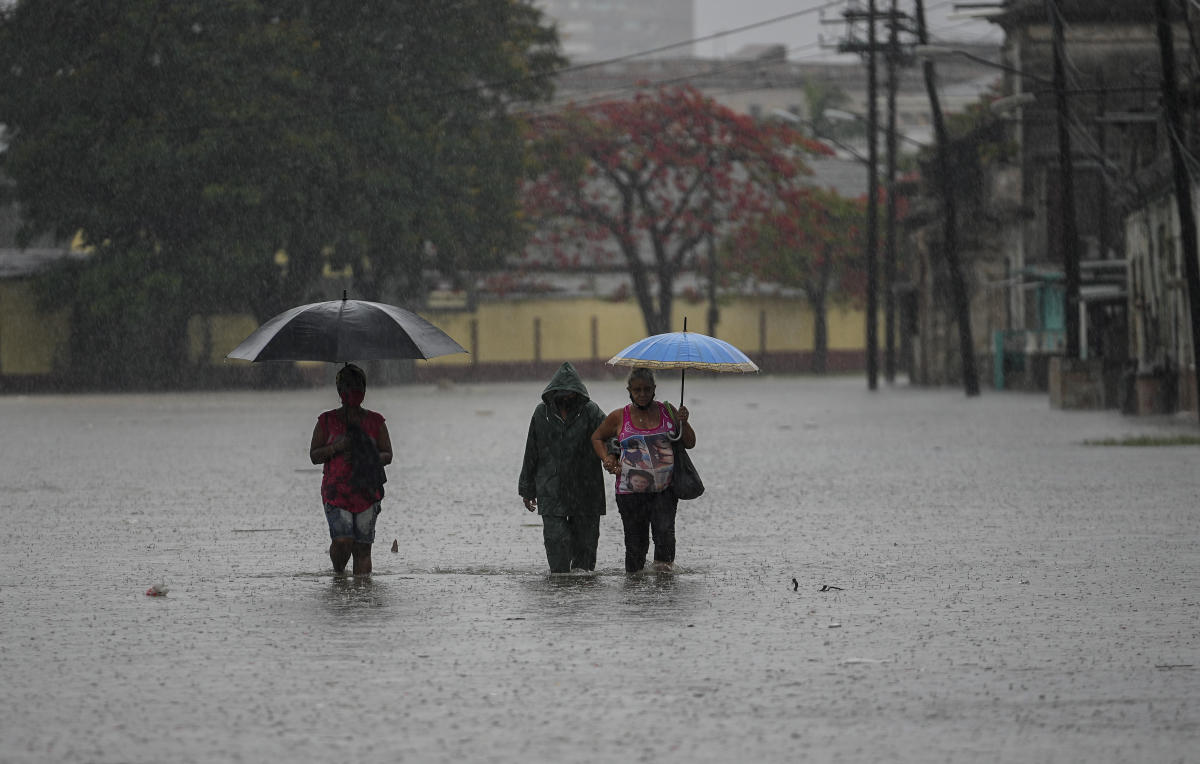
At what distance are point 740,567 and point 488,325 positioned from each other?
59.3 metres

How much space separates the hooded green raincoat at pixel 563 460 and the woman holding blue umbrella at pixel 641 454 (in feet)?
0.45

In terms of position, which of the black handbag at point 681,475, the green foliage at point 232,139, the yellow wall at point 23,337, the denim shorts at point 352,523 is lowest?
the denim shorts at point 352,523

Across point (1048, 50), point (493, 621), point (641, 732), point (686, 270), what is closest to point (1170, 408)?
point (1048, 50)

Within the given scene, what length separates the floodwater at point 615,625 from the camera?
7.18 m

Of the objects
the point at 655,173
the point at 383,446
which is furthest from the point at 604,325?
the point at 383,446

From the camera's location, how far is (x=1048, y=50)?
47812 millimetres

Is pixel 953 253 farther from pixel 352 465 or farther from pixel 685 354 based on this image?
pixel 352 465

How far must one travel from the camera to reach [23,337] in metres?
54.2

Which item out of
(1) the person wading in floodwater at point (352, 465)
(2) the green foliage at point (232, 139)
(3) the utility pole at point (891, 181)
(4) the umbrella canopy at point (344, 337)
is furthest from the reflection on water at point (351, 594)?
(3) the utility pole at point (891, 181)

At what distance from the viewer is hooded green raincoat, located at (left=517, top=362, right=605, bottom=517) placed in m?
11.8

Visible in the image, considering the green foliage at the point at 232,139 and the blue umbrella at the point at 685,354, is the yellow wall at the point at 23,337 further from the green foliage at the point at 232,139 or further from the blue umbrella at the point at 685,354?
the blue umbrella at the point at 685,354

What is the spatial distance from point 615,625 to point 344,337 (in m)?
2.66

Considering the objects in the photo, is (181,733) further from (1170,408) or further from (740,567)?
(1170,408)

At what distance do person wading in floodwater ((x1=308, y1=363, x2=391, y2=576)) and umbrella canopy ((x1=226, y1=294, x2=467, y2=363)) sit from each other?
225 millimetres
